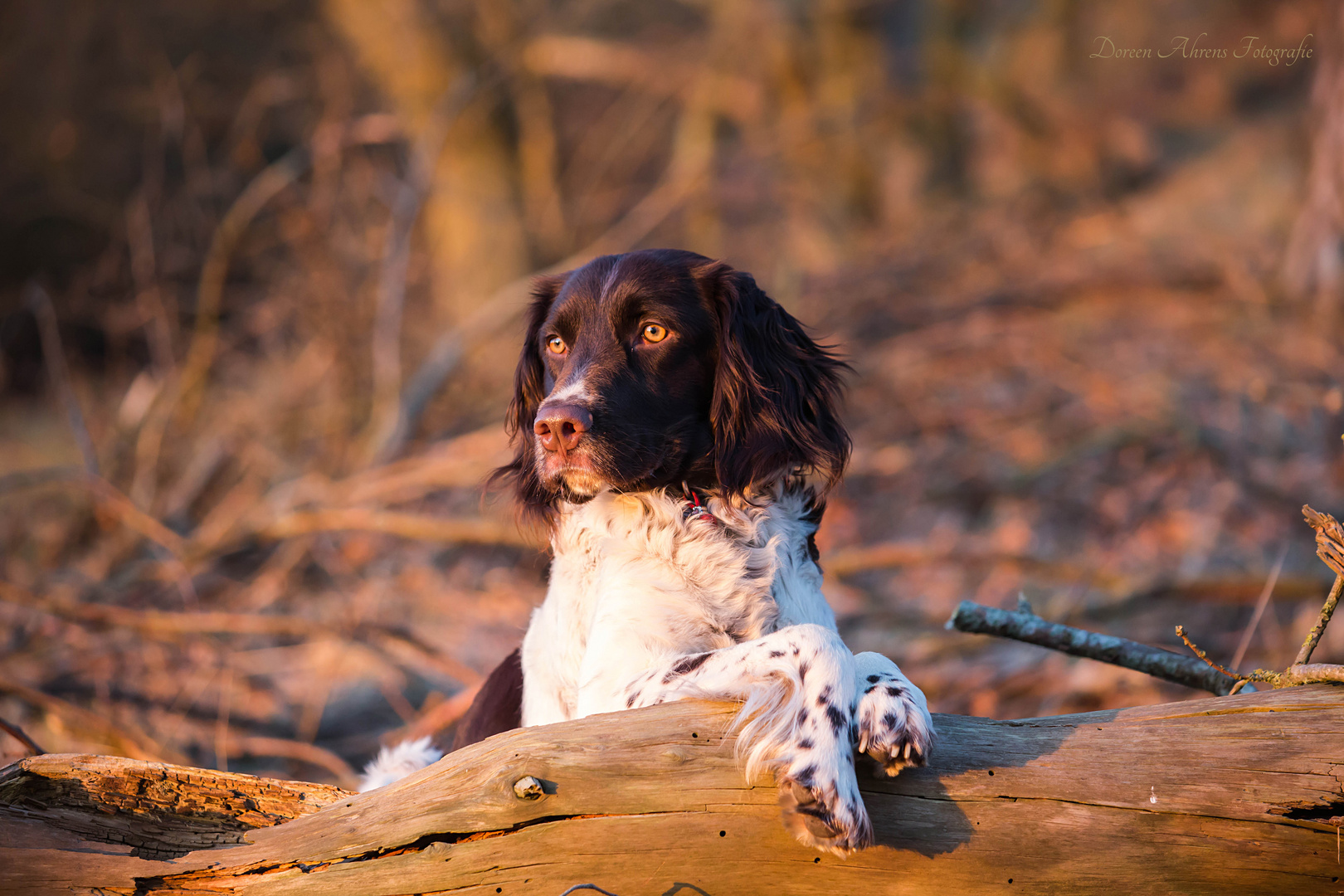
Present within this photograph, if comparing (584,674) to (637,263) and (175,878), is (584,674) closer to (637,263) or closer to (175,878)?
(175,878)

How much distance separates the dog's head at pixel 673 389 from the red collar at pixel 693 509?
42 mm

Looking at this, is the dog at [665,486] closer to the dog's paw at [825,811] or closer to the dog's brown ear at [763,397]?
the dog's brown ear at [763,397]

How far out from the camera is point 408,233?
7.73 m

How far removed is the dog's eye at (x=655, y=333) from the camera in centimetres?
304

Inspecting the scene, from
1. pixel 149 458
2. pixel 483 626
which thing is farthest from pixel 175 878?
pixel 149 458

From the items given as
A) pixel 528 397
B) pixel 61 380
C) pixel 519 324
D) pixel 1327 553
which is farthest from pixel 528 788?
pixel 519 324

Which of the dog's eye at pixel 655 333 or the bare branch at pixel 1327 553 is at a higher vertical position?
the dog's eye at pixel 655 333

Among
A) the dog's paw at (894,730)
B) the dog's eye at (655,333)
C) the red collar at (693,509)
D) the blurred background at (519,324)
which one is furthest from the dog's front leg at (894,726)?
the blurred background at (519,324)

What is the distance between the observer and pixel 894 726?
204 cm

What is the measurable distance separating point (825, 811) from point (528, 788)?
0.63m

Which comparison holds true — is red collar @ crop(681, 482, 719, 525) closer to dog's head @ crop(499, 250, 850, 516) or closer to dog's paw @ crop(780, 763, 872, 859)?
dog's head @ crop(499, 250, 850, 516)

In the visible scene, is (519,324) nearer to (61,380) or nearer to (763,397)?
(61,380)

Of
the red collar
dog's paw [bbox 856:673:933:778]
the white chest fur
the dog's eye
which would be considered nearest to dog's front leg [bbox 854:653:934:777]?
dog's paw [bbox 856:673:933:778]

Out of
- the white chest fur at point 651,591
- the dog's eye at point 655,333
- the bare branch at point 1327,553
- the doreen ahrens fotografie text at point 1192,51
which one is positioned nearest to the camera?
the bare branch at point 1327,553
